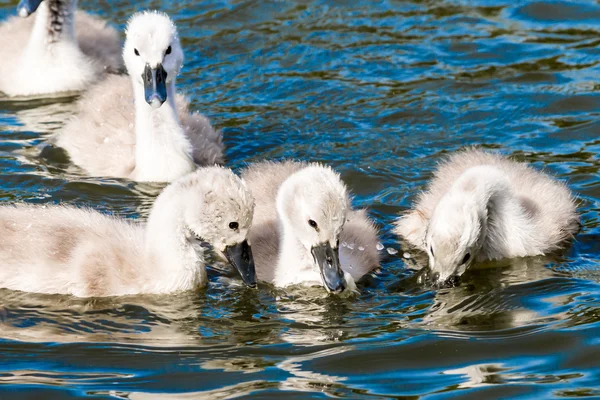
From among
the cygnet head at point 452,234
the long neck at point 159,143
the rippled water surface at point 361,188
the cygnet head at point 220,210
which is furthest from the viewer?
the long neck at point 159,143

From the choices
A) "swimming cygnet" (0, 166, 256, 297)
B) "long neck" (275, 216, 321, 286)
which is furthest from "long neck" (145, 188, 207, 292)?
"long neck" (275, 216, 321, 286)

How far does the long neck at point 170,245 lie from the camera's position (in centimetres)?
704

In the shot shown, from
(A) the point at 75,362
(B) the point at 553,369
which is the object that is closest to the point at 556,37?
(B) the point at 553,369

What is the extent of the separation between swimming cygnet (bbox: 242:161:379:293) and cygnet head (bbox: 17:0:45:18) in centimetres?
345

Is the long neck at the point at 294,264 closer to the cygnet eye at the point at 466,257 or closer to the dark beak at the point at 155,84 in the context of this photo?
the cygnet eye at the point at 466,257

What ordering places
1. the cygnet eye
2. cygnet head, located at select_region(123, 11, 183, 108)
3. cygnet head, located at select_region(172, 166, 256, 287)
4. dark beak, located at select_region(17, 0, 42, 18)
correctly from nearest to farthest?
cygnet head, located at select_region(172, 166, 256, 287)
the cygnet eye
cygnet head, located at select_region(123, 11, 183, 108)
dark beak, located at select_region(17, 0, 42, 18)

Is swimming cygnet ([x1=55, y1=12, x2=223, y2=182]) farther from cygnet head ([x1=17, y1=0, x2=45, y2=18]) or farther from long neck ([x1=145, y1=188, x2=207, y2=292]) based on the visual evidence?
long neck ([x1=145, y1=188, x2=207, y2=292])

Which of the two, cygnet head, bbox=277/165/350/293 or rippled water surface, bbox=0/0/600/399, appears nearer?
rippled water surface, bbox=0/0/600/399

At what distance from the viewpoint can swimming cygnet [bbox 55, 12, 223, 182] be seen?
8633mm

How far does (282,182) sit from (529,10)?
5868mm

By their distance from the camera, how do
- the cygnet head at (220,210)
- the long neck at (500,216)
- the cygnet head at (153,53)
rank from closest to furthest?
the cygnet head at (220,210) → the long neck at (500,216) → the cygnet head at (153,53)

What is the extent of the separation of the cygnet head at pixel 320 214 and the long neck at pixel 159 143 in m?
1.81

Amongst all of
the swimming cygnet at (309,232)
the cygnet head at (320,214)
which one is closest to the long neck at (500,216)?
the swimming cygnet at (309,232)

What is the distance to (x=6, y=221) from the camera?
7176 millimetres
